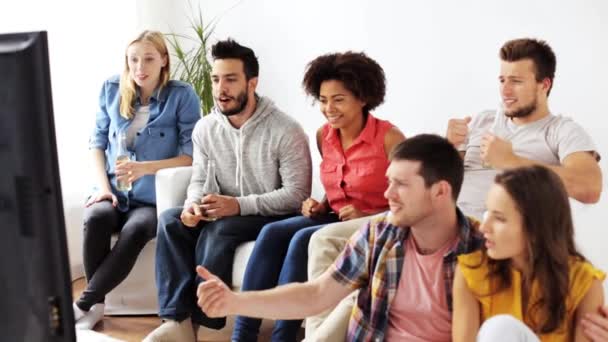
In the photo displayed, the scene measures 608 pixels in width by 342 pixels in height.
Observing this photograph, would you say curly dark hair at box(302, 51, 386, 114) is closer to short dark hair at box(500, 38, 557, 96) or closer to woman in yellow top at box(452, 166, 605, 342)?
short dark hair at box(500, 38, 557, 96)

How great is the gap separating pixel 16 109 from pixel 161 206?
7.96ft

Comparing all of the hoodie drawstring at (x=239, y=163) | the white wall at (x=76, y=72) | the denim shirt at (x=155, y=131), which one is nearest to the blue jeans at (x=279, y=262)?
the hoodie drawstring at (x=239, y=163)

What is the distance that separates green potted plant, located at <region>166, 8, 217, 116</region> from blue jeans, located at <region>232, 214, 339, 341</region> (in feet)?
5.28

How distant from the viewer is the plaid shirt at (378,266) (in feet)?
6.72

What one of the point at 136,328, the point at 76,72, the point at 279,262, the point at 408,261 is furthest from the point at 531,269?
the point at 76,72

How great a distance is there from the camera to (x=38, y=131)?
41.7 inches

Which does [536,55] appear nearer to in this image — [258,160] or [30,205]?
[258,160]

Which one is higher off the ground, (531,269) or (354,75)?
(354,75)

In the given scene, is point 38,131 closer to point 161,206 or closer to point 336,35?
point 161,206

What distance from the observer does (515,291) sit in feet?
6.28

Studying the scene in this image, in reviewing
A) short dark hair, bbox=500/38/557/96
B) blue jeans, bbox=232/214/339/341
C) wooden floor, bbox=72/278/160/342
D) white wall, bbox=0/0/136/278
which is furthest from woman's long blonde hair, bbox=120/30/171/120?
short dark hair, bbox=500/38/557/96

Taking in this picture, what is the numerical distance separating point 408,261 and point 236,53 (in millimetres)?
1518

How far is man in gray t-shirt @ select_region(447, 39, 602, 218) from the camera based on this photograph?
2.61m

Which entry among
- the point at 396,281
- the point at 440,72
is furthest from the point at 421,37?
the point at 396,281
